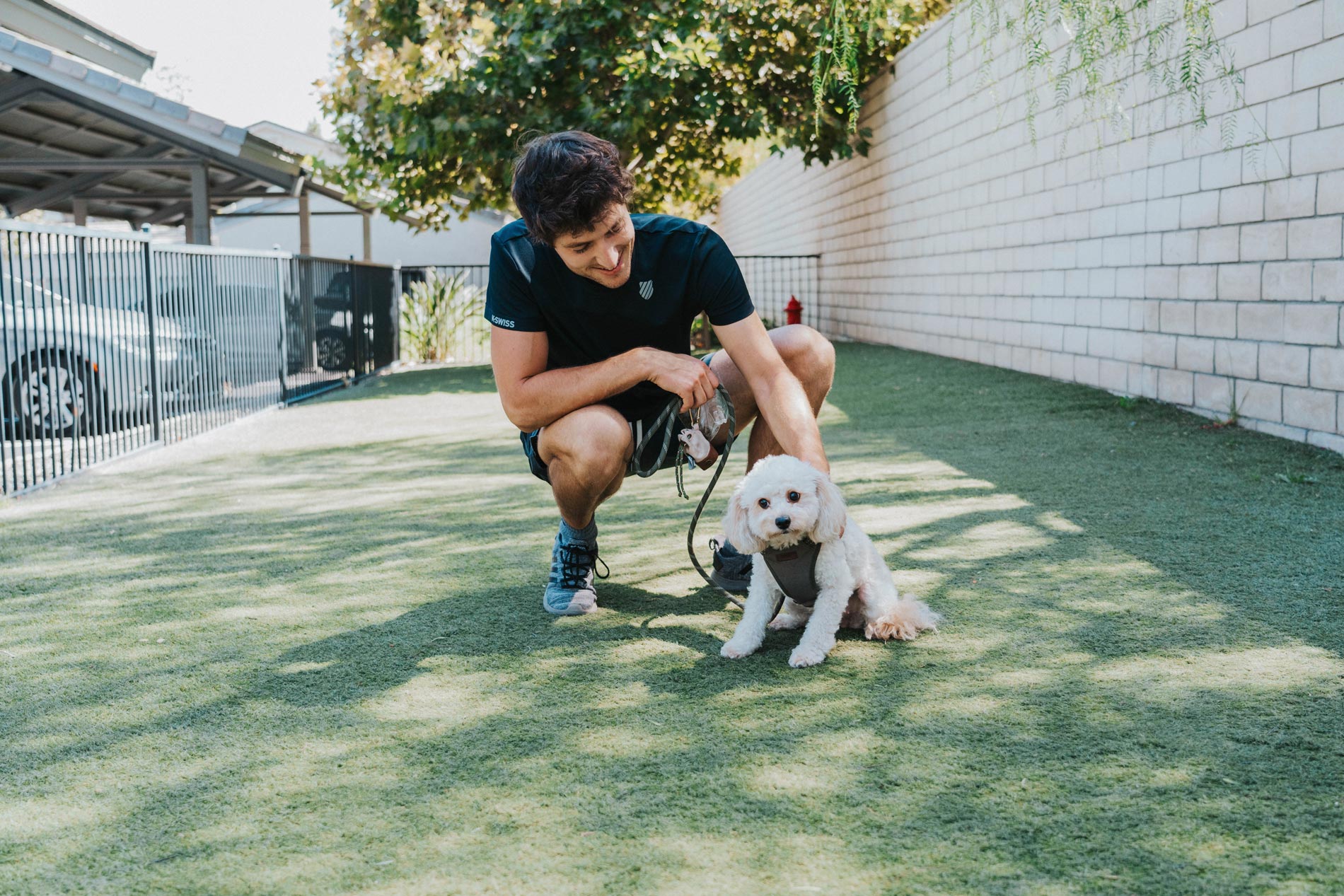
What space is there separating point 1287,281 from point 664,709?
4360 millimetres

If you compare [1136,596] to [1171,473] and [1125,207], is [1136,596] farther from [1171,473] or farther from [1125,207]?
[1125,207]

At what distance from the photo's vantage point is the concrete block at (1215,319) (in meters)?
5.74

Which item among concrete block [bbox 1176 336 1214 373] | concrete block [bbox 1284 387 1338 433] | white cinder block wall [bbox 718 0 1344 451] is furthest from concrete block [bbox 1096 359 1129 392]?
concrete block [bbox 1284 387 1338 433]

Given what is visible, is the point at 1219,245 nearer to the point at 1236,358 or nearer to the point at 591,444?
the point at 1236,358

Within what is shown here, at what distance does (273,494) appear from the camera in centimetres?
497

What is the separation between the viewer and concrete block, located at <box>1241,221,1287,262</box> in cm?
524

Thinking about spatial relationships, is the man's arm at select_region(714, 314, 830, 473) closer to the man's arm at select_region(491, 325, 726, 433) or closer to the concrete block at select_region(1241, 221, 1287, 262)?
the man's arm at select_region(491, 325, 726, 433)

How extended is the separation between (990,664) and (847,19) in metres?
1.86

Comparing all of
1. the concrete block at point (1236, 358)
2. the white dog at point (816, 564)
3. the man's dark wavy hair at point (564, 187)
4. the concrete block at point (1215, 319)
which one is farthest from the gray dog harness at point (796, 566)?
the concrete block at point (1215, 319)

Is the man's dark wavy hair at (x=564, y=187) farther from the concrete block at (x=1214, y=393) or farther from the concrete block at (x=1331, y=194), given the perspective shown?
the concrete block at (x=1214, y=393)

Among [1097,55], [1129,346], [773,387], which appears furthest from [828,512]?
[1129,346]

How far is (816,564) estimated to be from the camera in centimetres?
251

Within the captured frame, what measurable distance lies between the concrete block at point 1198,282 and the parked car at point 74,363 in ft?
18.8

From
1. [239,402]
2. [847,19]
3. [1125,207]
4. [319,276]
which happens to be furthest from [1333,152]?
[319,276]
